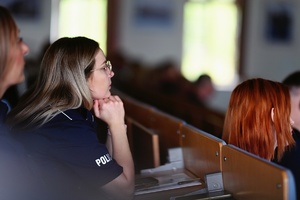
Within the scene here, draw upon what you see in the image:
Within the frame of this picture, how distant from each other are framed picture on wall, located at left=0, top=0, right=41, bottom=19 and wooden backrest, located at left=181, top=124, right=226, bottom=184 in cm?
572

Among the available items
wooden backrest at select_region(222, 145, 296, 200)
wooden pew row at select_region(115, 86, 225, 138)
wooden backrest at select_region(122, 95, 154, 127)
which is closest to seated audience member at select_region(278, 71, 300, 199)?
wooden backrest at select_region(222, 145, 296, 200)

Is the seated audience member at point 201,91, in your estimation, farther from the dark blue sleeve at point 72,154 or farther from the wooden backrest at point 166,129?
the dark blue sleeve at point 72,154

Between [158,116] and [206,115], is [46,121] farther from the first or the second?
[206,115]

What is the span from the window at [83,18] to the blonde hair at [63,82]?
5.85 m

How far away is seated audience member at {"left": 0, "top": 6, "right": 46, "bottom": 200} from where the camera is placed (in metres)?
1.64

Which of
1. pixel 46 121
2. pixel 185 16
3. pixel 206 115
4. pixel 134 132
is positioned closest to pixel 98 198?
pixel 46 121

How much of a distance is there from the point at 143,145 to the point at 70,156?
1041mm

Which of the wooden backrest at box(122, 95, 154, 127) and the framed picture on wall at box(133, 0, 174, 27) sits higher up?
the framed picture on wall at box(133, 0, 174, 27)

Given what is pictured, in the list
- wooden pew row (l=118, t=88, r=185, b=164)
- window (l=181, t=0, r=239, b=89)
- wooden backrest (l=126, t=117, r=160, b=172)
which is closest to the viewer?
wooden backrest (l=126, t=117, r=160, b=172)

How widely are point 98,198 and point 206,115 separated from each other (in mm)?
1985

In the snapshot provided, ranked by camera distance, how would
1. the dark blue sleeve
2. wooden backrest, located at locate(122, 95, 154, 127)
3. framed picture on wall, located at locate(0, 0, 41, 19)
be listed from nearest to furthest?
the dark blue sleeve
wooden backrest, located at locate(122, 95, 154, 127)
framed picture on wall, located at locate(0, 0, 41, 19)

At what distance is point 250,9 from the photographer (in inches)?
339

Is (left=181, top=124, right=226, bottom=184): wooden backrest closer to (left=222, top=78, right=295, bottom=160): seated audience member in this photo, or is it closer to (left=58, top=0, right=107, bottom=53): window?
(left=222, top=78, right=295, bottom=160): seated audience member

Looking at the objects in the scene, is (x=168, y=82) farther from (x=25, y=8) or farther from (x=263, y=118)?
(x=263, y=118)
